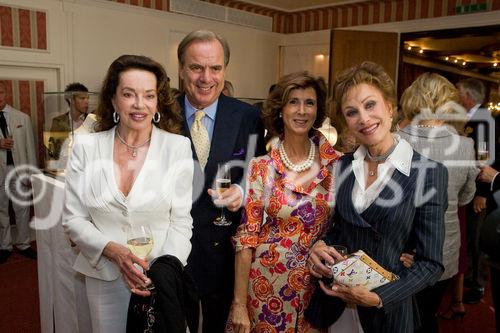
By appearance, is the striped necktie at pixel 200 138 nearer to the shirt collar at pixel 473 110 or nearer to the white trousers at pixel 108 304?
the white trousers at pixel 108 304

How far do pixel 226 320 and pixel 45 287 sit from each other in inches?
49.7

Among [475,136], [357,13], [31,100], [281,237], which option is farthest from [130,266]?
[357,13]

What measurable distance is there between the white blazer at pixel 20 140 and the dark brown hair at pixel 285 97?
4.12m

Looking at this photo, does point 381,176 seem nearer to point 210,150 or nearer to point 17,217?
point 210,150

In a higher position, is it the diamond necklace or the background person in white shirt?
the diamond necklace

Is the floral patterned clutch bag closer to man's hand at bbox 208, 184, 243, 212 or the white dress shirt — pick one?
the white dress shirt

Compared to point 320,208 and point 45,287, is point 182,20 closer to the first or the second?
point 45,287

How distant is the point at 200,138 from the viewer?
1.89m

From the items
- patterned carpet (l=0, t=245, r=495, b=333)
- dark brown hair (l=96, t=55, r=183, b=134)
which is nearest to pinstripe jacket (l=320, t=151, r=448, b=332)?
dark brown hair (l=96, t=55, r=183, b=134)

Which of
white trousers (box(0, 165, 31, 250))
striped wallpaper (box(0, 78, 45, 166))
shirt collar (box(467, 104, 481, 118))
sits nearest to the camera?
shirt collar (box(467, 104, 481, 118))

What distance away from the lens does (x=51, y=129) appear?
16.6 feet

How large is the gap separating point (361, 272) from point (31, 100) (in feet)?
17.2

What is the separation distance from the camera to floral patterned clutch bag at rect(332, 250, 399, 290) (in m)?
1.38

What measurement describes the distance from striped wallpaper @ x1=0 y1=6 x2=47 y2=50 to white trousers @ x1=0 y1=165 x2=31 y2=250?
1.51 m
